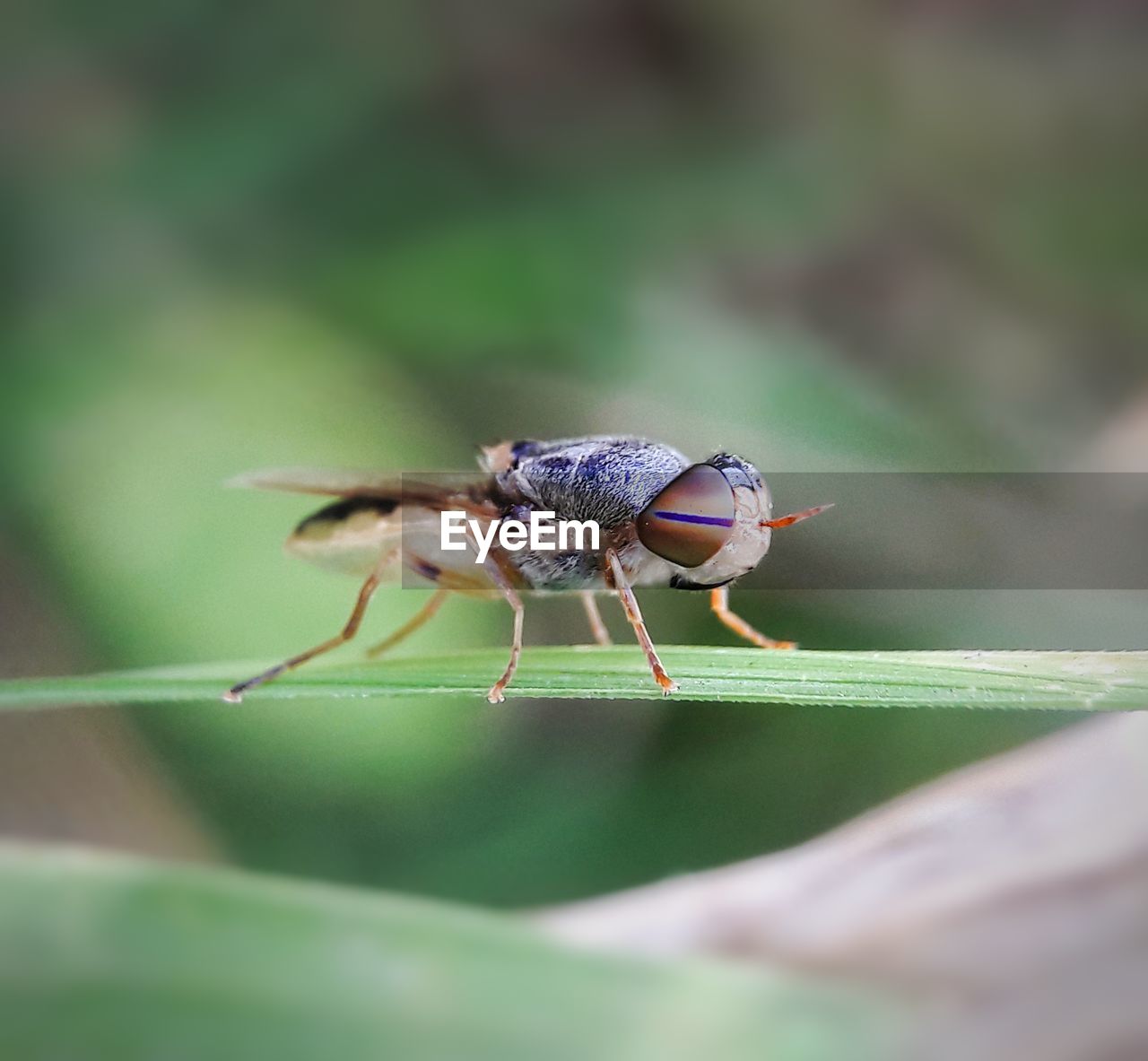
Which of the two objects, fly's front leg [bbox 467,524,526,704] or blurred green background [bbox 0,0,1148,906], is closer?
fly's front leg [bbox 467,524,526,704]

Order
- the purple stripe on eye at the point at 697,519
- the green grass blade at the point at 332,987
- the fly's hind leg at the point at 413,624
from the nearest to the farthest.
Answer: the green grass blade at the point at 332,987 → the purple stripe on eye at the point at 697,519 → the fly's hind leg at the point at 413,624

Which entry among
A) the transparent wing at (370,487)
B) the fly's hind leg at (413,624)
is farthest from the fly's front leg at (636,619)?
the fly's hind leg at (413,624)

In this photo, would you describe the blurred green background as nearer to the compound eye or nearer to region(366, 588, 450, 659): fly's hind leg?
region(366, 588, 450, 659): fly's hind leg

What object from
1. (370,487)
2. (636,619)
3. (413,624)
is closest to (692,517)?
(636,619)

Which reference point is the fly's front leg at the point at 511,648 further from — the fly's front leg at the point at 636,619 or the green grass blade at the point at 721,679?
the fly's front leg at the point at 636,619

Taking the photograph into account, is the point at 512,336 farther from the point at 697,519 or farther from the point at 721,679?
the point at 721,679

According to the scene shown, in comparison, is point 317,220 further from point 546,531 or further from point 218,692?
point 218,692

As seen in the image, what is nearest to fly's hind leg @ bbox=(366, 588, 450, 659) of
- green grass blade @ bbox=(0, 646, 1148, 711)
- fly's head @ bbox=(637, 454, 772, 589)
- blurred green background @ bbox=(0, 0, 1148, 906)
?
blurred green background @ bbox=(0, 0, 1148, 906)
